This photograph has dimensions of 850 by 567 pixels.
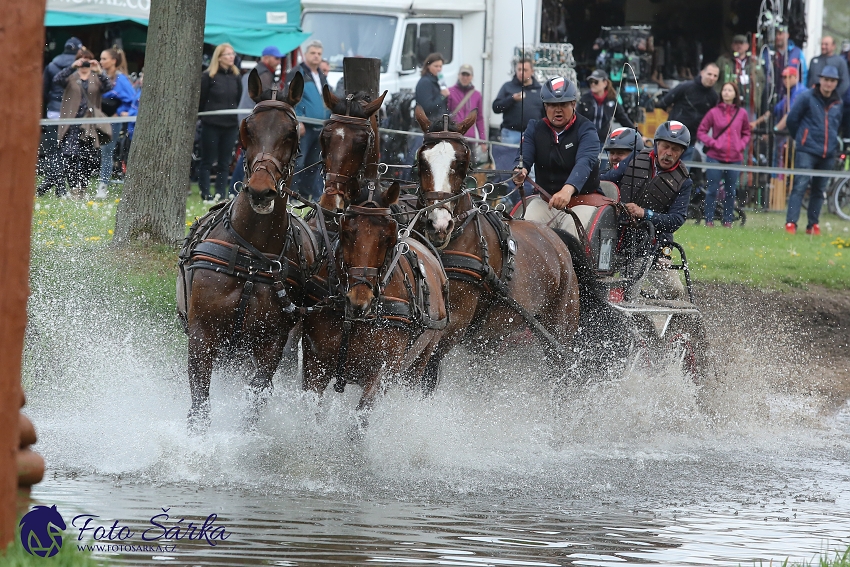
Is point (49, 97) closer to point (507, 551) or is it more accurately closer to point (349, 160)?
point (349, 160)

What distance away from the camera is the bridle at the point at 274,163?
21.5 ft

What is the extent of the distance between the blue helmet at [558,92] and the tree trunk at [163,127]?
3.31 m

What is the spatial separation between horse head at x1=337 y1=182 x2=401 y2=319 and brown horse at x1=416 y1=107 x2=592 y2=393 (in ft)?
3.16

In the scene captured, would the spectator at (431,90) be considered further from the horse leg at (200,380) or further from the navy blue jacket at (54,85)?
the horse leg at (200,380)

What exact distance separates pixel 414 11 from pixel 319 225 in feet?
38.1

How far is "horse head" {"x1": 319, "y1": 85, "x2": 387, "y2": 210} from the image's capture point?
23.5ft

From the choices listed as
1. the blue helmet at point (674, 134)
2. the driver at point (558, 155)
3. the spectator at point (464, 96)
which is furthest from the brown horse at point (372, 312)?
the spectator at point (464, 96)

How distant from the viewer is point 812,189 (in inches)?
683

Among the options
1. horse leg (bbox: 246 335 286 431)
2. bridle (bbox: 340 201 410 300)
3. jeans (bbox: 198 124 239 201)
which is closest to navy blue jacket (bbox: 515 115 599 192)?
bridle (bbox: 340 201 410 300)

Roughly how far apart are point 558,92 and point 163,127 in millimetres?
3608

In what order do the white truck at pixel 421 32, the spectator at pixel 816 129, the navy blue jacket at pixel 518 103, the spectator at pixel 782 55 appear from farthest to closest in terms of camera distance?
the spectator at pixel 782 55 < the white truck at pixel 421 32 < the spectator at pixel 816 129 < the navy blue jacket at pixel 518 103

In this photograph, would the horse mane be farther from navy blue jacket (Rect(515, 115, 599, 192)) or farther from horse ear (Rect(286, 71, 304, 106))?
navy blue jacket (Rect(515, 115, 599, 192))

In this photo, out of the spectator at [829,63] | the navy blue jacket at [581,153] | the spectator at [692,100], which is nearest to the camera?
the navy blue jacket at [581,153]

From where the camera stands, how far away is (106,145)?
15.2 metres
